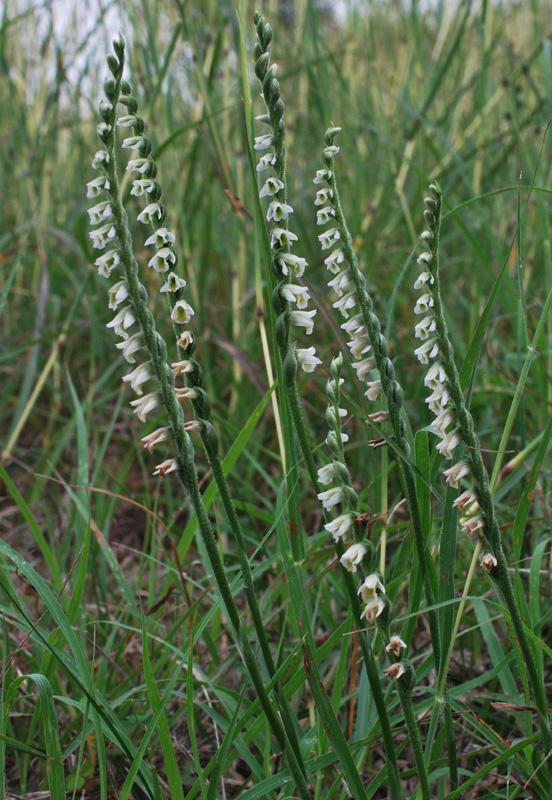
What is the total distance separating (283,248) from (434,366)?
0.32 m

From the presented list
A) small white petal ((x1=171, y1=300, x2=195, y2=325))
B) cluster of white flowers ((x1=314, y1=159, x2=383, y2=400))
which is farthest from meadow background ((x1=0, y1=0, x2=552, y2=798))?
small white petal ((x1=171, y1=300, x2=195, y2=325))

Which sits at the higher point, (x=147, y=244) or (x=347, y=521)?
(x=147, y=244)

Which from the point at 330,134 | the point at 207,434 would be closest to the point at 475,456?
the point at 207,434

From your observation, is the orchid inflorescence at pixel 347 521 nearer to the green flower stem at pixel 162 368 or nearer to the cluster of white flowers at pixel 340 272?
the cluster of white flowers at pixel 340 272

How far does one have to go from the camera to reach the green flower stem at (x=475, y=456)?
1031mm

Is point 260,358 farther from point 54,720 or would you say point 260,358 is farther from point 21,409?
point 54,720

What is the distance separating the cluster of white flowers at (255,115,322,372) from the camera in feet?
3.47

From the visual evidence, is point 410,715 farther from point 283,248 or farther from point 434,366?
point 283,248

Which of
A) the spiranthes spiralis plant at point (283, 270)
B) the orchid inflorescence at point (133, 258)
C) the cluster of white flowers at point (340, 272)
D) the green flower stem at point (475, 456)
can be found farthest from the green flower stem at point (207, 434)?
the green flower stem at point (475, 456)

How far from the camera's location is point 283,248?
111 centimetres

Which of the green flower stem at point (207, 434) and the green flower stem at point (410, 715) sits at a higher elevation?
the green flower stem at point (207, 434)

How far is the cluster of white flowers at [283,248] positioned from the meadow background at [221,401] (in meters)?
0.19

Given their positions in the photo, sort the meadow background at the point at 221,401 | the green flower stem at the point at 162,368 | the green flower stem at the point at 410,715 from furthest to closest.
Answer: the meadow background at the point at 221,401
the green flower stem at the point at 410,715
the green flower stem at the point at 162,368

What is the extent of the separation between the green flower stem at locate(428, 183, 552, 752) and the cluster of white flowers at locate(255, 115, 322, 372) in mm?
198
